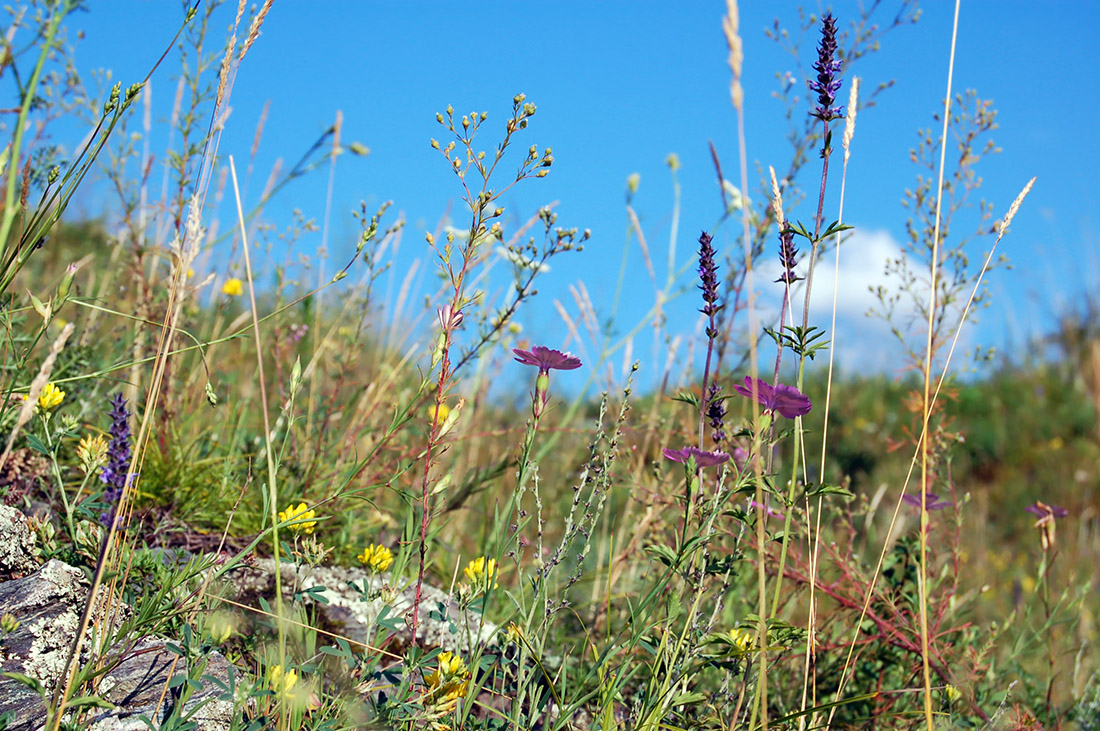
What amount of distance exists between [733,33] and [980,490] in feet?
22.1

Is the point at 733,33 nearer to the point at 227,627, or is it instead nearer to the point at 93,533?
the point at 227,627

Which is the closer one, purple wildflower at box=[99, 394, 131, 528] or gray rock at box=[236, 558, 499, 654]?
purple wildflower at box=[99, 394, 131, 528]

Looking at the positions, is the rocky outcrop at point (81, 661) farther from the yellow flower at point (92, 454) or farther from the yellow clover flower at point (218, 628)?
the yellow flower at point (92, 454)

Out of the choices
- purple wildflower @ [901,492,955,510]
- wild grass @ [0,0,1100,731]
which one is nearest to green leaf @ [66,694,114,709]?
wild grass @ [0,0,1100,731]

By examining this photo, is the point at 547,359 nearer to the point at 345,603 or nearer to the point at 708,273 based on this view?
the point at 708,273

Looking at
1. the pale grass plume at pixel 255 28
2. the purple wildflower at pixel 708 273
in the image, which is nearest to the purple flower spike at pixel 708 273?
the purple wildflower at pixel 708 273

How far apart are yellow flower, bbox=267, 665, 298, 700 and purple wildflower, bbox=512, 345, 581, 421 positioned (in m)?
0.59

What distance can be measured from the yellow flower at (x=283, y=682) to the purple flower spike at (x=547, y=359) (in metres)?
0.65

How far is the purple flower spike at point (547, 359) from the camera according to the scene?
144cm

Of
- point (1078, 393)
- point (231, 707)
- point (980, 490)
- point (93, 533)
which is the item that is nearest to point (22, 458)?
point (93, 533)

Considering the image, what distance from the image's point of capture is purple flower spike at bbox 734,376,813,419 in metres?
1.38

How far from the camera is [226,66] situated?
1.45 meters

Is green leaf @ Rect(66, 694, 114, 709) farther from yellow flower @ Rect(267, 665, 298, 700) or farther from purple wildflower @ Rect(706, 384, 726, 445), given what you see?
purple wildflower @ Rect(706, 384, 726, 445)

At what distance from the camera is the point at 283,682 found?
1.28 meters
